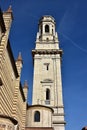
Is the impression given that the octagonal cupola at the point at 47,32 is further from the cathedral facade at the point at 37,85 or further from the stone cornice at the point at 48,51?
the stone cornice at the point at 48,51

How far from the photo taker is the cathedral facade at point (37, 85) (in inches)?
775

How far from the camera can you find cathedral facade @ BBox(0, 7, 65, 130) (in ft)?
64.6

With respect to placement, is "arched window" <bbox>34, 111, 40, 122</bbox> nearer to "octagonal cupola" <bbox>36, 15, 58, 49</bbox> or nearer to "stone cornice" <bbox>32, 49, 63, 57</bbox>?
"stone cornice" <bbox>32, 49, 63, 57</bbox>

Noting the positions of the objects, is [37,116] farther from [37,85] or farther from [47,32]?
[47,32]

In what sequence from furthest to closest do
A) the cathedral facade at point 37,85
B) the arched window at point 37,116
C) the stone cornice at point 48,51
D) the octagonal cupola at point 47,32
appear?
the octagonal cupola at point 47,32 < the stone cornice at point 48,51 < the arched window at point 37,116 < the cathedral facade at point 37,85

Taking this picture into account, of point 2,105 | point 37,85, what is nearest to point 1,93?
point 2,105

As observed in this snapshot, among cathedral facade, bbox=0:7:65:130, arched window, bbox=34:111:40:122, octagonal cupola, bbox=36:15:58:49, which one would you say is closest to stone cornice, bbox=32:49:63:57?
cathedral facade, bbox=0:7:65:130

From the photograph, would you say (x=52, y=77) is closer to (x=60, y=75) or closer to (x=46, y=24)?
(x=60, y=75)

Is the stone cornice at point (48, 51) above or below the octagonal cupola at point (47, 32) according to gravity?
below

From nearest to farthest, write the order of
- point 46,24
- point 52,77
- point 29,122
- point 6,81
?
point 6,81, point 29,122, point 52,77, point 46,24

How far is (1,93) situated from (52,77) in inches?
1005

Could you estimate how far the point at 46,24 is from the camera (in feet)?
183

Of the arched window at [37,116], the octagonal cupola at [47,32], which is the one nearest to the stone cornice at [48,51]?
the octagonal cupola at [47,32]

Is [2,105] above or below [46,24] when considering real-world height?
below
